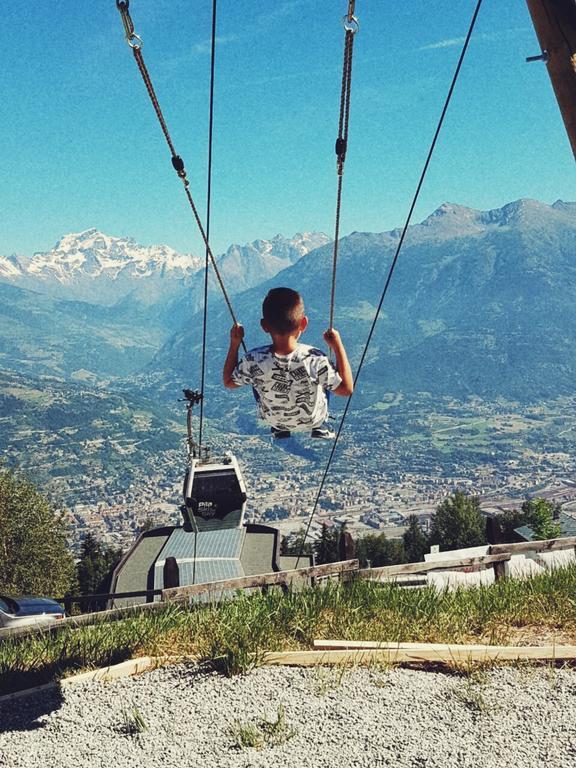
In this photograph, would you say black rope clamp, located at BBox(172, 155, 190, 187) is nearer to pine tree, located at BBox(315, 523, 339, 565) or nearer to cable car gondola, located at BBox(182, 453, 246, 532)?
cable car gondola, located at BBox(182, 453, 246, 532)

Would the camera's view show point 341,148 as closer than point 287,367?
No

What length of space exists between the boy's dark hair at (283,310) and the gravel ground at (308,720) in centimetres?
346

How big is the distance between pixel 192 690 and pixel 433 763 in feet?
8.08

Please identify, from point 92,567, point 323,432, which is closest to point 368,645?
point 323,432

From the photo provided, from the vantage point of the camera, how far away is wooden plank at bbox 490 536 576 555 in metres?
9.59

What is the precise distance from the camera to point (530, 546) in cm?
992

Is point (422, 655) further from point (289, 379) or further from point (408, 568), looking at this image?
point (289, 379)

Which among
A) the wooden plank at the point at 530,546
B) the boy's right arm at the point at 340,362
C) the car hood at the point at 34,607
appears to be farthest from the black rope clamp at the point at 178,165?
the car hood at the point at 34,607

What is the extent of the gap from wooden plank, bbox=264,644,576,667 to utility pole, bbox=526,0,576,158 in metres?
4.74

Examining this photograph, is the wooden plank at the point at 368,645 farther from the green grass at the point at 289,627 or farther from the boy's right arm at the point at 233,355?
the boy's right arm at the point at 233,355

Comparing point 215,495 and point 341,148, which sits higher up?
point 341,148

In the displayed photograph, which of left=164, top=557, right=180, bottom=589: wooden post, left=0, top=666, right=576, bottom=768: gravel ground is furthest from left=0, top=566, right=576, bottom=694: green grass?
left=164, top=557, right=180, bottom=589: wooden post

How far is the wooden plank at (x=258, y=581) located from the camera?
8359 millimetres

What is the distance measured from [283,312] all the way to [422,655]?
375cm
